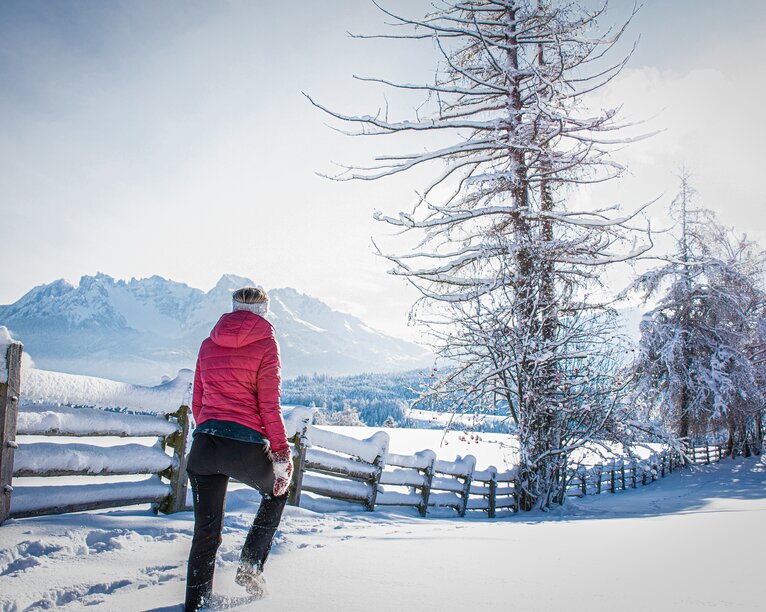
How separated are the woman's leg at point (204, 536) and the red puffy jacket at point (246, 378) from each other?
0.33m

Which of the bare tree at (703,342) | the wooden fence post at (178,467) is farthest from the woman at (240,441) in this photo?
the bare tree at (703,342)

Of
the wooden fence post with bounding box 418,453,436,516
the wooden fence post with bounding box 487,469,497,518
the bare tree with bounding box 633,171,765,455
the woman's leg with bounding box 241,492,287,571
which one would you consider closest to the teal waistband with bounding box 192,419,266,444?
the woman's leg with bounding box 241,492,287,571

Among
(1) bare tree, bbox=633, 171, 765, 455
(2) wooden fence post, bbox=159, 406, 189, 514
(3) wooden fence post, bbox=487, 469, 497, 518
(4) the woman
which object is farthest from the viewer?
(1) bare tree, bbox=633, 171, 765, 455

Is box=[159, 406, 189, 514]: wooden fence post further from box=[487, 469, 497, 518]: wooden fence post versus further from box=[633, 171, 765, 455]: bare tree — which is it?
box=[633, 171, 765, 455]: bare tree

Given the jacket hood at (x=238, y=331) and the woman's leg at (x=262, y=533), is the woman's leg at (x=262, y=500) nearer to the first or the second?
the woman's leg at (x=262, y=533)

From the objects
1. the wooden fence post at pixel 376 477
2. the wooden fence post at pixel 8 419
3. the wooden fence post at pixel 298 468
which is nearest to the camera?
the wooden fence post at pixel 8 419

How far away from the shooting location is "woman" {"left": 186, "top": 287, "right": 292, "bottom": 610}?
2.40 metres

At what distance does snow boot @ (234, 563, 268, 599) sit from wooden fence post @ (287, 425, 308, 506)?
315 cm

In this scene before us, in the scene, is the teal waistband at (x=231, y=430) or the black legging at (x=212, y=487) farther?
the teal waistband at (x=231, y=430)

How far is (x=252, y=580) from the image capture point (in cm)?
246

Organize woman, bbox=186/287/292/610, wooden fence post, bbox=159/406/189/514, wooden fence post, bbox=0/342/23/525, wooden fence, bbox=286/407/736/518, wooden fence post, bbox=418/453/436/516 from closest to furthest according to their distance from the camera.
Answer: woman, bbox=186/287/292/610, wooden fence post, bbox=0/342/23/525, wooden fence post, bbox=159/406/189/514, wooden fence, bbox=286/407/736/518, wooden fence post, bbox=418/453/436/516

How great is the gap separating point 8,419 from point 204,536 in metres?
2.05

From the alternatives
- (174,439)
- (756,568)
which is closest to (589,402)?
(756,568)

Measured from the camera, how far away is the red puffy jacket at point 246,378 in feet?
8.23
